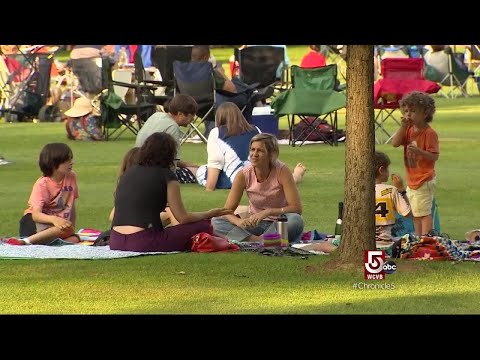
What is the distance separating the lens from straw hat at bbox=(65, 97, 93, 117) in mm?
22203

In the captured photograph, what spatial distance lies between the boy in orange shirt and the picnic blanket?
2355mm

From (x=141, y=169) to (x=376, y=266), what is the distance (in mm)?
2190

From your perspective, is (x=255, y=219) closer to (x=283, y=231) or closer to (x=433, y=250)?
(x=283, y=231)

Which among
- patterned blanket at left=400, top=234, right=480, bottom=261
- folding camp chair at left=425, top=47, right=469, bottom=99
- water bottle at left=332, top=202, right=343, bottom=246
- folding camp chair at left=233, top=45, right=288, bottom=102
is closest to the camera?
patterned blanket at left=400, top=234, right=480, bottom=261

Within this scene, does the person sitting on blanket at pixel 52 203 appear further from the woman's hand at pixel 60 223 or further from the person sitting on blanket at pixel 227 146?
the person sitting on blanket at pixel 227 146

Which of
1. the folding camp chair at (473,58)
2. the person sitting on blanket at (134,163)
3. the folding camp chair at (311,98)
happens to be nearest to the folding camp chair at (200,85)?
the folding camp chair at (311,98)

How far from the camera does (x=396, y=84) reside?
20.8 metres

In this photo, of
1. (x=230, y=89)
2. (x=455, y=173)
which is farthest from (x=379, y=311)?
(x=230, y=89)

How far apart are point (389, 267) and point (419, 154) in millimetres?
1904

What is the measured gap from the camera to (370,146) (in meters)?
9.90

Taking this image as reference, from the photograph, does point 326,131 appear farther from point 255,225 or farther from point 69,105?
point 255,225

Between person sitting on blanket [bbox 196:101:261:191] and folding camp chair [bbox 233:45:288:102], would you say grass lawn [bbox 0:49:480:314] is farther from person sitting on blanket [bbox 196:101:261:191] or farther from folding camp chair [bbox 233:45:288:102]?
folding camp chair [bbox 233:45:288:102]

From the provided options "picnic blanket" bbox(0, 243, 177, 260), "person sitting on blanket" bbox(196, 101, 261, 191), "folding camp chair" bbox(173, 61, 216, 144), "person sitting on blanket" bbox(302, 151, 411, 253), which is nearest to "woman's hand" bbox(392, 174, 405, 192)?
"person sitting on blanket" bbox(302, 151, 411, 253)

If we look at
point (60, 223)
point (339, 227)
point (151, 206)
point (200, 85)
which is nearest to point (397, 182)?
point (339, 227)
